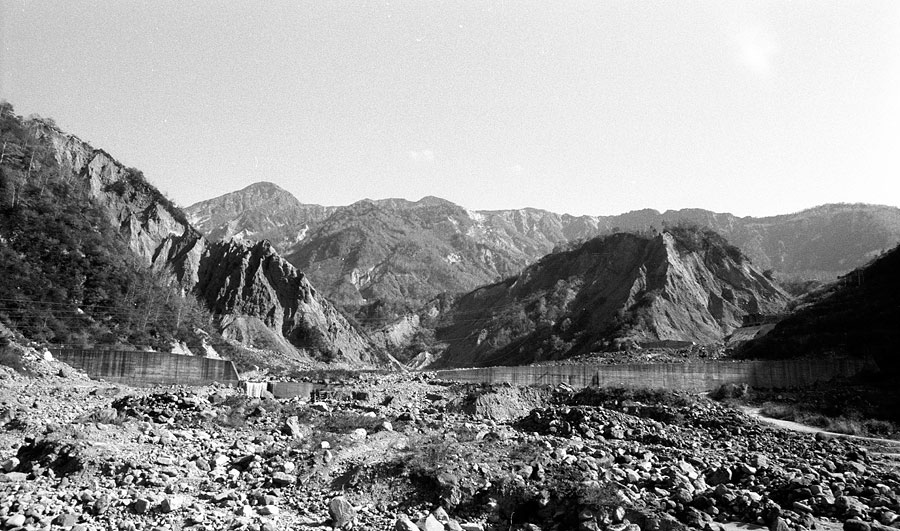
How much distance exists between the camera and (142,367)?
30.7 m

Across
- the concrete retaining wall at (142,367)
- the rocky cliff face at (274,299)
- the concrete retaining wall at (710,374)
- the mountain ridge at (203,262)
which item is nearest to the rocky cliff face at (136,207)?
the mountain ridge at (203,262)

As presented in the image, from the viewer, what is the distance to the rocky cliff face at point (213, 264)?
81.9m

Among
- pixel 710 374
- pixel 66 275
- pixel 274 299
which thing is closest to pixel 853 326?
pixel 710 374

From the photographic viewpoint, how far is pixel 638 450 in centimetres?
1416

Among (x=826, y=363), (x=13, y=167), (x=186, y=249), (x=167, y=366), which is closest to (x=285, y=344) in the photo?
(x=186, y=249)

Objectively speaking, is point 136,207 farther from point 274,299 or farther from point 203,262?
point 274,299

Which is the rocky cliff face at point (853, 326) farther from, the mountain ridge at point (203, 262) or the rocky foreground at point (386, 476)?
the mountain ridge at point (203, 262)

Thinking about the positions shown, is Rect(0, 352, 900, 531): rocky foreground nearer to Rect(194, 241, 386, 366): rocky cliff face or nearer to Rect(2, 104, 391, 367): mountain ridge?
Rect(194, 241, 386, 366): rocky cliff face

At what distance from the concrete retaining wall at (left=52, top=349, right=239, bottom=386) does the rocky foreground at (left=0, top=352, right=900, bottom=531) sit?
45.2 ft

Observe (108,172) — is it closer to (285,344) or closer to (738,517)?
(285,344)

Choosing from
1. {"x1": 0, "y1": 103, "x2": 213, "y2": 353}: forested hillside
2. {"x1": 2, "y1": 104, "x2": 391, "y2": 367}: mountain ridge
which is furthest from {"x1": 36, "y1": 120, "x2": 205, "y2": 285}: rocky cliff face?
{"x1": 0, "y1": 103, "x2": 213, "y2": 353}: forested hillside

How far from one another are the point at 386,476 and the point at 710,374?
3418cm

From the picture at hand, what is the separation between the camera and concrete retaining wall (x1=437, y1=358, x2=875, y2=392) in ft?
121

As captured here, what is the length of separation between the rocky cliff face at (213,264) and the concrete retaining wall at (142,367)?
4598 centimetres
